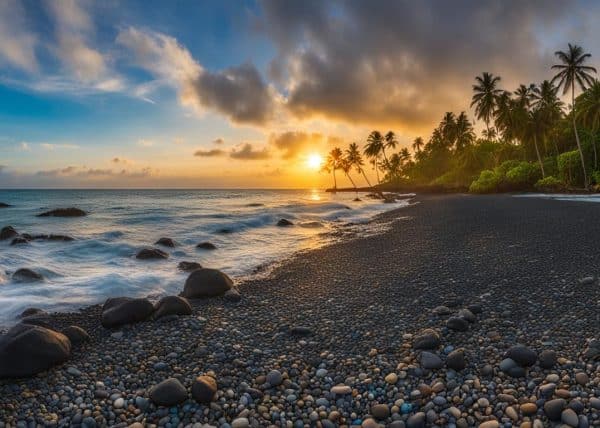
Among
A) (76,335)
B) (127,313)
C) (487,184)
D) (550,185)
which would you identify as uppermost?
(487,184)

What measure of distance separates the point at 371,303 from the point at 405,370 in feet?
7.99

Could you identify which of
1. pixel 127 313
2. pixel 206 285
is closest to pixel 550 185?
pixel 206 285

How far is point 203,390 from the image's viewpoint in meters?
3.77

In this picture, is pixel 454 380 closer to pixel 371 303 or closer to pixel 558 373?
pixel 558 373

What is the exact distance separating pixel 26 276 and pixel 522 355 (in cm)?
1136

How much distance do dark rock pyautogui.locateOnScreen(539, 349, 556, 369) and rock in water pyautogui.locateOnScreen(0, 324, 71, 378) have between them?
5573 mm

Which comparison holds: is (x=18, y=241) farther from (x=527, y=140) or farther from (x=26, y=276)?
(x=527, y=140)

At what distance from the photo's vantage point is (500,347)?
4391mm

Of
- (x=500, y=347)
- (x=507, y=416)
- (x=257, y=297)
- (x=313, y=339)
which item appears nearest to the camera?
(x=507, y=416)

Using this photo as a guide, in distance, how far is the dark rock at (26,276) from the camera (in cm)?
979

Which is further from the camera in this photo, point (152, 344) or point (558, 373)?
point (152, 344)

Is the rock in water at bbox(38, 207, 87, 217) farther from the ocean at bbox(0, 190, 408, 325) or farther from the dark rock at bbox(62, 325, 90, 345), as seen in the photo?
the dark rock at bbox(62, 325, 90, 345)

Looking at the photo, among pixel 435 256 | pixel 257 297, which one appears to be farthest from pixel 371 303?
pixel 435 256

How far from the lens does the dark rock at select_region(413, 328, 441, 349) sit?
14.8ft
